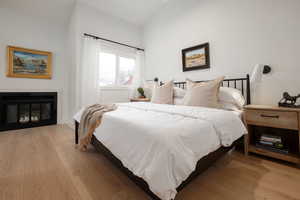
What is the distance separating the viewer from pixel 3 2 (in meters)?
2.87

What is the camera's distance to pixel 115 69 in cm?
360

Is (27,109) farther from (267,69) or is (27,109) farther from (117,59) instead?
(267,69)

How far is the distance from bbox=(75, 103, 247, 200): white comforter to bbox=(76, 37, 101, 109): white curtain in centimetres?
199

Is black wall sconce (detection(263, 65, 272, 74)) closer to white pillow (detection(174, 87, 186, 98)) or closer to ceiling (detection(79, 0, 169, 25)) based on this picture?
white pillow (detection(174, 87, 186, 98))

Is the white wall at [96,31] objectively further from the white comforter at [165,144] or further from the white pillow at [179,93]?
the white comforter at [165,144]

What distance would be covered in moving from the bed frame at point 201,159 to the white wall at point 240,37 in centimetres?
14

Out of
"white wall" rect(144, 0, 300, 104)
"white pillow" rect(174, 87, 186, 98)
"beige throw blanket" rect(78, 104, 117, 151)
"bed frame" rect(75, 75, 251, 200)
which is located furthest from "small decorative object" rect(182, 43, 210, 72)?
"beige throw blanket" rect(78, 104, 117, 151)

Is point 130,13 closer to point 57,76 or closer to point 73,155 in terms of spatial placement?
point 57,76

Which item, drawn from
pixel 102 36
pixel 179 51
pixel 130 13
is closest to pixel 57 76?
pixel 102 36

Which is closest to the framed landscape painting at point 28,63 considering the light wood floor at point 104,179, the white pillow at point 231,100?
the light wood floor at point 104,179

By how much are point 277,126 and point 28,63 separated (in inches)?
193

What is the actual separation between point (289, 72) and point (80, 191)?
2.81 m

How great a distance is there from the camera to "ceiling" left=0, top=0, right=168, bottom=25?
2.96m

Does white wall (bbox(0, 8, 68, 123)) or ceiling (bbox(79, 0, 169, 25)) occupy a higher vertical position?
ceiling (bbox(79, 0, 169, 25))
